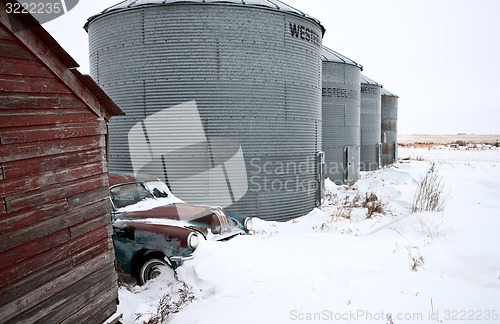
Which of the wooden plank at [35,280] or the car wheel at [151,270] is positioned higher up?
the wooden plank at [35,280]

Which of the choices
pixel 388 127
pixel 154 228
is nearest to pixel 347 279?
pixel 154 228

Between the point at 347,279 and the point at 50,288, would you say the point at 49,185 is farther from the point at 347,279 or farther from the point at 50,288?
the point at 347,279

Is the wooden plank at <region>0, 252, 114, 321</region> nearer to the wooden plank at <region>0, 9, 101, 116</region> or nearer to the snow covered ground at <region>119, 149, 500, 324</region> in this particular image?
the snow covered ground at <region>119, 149, 500, 324</region>

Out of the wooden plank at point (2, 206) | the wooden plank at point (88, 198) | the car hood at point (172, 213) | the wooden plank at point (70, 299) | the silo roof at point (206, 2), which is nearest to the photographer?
the wooden plank at point (2, 206)

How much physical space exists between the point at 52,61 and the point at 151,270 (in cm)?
349

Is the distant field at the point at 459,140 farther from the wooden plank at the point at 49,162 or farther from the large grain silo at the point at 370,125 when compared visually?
the wooden plank at the point at 49,162

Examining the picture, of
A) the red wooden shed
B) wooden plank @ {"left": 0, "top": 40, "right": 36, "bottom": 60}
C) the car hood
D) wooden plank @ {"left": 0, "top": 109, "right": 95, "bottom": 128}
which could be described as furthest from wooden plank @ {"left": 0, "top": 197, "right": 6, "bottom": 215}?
the car hood

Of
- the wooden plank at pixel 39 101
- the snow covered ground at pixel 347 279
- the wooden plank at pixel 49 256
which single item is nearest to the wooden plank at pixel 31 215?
the wooden plank at pixel 49 256

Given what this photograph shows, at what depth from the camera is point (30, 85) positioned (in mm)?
3338

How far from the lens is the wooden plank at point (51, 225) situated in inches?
122

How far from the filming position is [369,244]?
22.1 feet

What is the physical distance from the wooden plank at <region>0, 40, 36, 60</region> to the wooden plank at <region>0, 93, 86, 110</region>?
35cm

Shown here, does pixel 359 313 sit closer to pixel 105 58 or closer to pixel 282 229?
pixel 282 229

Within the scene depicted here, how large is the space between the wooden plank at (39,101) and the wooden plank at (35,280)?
1.57 meters
